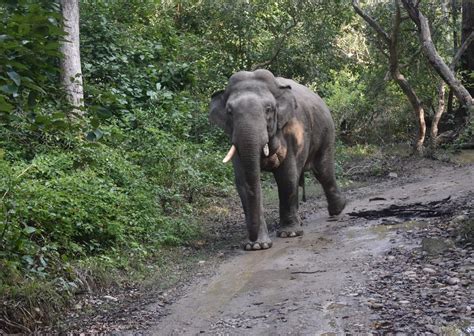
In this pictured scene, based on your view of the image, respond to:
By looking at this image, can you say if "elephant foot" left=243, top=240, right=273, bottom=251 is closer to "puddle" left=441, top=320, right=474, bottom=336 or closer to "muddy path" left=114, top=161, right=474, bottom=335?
"muddy path" left=114, top=161, right=474, bottom=335

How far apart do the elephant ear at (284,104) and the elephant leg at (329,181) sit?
181 cm

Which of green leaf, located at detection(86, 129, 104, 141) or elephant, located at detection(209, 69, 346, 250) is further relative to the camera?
elephant, located at detection(209, 69, 346, 250)

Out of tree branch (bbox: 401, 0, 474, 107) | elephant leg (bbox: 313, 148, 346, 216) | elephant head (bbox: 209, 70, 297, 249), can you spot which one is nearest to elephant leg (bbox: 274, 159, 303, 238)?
elephant head (bbox: 209, 70, 297, 249)

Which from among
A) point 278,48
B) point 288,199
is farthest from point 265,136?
point 278,48

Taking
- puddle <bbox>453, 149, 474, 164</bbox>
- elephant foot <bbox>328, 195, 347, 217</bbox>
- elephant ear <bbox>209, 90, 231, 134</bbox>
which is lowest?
puddle <bbox>453, 149, 474, 164</bbox>

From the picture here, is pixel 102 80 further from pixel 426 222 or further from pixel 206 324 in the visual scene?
pixel 206 324

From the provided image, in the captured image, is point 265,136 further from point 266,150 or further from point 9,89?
point 9,89

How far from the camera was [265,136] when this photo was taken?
820cm

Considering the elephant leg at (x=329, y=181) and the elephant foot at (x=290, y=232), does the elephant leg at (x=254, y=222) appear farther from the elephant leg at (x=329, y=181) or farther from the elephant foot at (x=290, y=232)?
the elephant leg at (x=329, y=181)

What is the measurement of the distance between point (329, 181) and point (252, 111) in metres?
2.76

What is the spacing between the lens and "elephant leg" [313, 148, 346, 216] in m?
10.5

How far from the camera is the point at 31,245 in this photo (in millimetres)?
6316

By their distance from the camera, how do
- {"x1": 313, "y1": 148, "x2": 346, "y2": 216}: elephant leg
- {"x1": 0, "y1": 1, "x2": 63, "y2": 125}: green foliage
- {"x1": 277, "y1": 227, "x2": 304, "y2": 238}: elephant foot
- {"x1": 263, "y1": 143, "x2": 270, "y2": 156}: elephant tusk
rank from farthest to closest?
{"x1": 313, "y1": 148, "x2": 346, "y2": 216}: elephant leg
{"x1": 277, "y1": 227, "x2": 304, "y2": 238}: elephant foot
{"x1": 263, "y1": 143, "x2": 270, "y2": 156}: elephant tusk
{"x1": 0, "y1": 1, "x2": 63, "y2": 125}: green foliage

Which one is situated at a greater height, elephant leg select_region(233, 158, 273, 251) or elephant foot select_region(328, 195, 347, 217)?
elephant leg select_region(233, 158, 273, 251)
